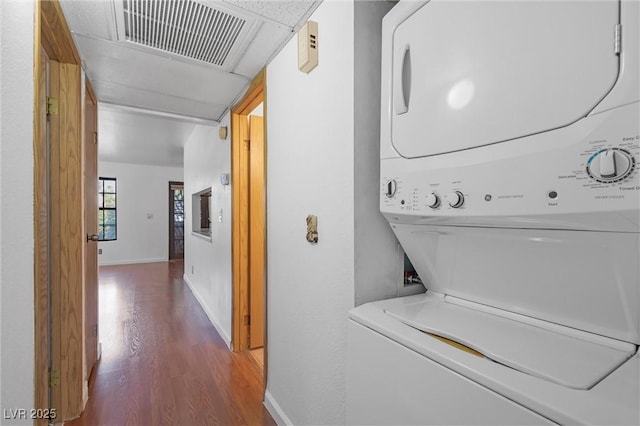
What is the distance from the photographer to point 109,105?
260cm

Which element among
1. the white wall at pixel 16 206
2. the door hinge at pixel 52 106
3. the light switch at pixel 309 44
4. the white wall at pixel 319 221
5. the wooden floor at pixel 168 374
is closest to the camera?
the white wall at pixel 16 206

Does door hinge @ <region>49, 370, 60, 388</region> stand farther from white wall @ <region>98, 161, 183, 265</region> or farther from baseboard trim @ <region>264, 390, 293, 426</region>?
white wall @ <region>98, 161, 183, 265</region>

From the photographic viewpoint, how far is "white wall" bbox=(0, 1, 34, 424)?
96 cm

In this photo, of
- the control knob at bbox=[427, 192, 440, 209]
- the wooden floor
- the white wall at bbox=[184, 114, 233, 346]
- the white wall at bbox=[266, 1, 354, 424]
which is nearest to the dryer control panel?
the control knob at bbox=[427, 192, 440, 209]

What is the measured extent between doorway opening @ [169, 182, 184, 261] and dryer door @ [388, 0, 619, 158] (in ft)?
24.9

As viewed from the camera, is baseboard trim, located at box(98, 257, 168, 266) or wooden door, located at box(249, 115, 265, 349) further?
baseboard trim, located at box(98, 257, 168, 266)

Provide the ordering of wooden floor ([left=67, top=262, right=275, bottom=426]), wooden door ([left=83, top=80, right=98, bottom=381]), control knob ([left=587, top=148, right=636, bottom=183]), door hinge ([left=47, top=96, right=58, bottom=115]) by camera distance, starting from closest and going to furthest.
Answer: control knob ([left=587, top=148, right=636, bottom=183]) → door hinge ([left=47, top=96, right=58, bottom=115]) → wooden floor ([left=67, top=262, right=275, bottom=426]) → wooden door ([left=83, top=80, right=98, bottom=381])

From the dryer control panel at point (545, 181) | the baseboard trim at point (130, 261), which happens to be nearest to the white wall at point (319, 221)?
the dryer control panel at point (545, 181)

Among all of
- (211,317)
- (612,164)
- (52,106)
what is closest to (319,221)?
(612,164)

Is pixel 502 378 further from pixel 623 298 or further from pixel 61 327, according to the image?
pixel 61 327

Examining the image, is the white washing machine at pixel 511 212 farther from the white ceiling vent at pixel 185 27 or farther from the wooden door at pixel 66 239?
the wooden door at pixel 66 239

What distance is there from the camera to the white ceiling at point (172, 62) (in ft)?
4.61

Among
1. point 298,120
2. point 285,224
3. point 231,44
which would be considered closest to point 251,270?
point 285,224

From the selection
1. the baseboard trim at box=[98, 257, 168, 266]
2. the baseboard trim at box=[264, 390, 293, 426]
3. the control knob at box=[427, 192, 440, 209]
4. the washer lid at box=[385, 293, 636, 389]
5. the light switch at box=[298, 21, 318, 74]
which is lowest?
the baseboard trim at box=[264, 390, 293, 426]
